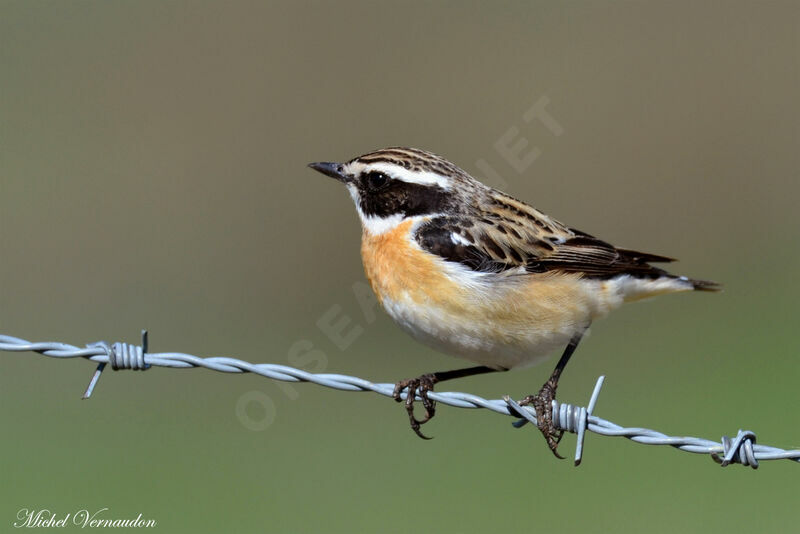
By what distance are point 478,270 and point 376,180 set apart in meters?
1.06

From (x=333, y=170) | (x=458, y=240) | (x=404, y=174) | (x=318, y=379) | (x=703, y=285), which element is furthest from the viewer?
(x=703, y=285)

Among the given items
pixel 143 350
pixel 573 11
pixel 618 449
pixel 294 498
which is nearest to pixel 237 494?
pixel 294 498

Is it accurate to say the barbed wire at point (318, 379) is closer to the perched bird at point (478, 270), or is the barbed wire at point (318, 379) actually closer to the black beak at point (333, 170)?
the perched bird at point (478, 270)

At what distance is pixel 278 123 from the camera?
62.2 feet

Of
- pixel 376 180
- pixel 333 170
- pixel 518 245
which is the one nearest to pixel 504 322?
pixel 518 245

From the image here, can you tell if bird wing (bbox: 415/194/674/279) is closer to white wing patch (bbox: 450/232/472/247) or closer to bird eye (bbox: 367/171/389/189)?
white wing patch (bbox: 450/232/472/247)

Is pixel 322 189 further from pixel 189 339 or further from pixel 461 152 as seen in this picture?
pixel 189 339

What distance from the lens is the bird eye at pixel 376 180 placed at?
732cm

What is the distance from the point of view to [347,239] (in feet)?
56.6

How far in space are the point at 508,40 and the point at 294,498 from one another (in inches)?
510

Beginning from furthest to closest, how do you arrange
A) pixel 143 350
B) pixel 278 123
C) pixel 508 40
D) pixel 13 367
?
1. pixel 508 40
2. pixel 278 123
3. pixel 13 367
4. pixel 143 350

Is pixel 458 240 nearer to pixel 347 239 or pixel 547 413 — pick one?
pixel 547 413

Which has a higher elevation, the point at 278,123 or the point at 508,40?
the point at 508,40
